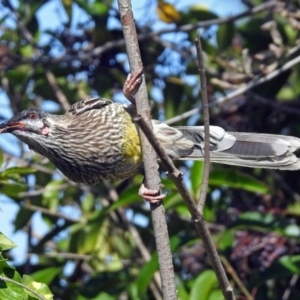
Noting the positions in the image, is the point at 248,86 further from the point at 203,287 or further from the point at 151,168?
the point at 151,168

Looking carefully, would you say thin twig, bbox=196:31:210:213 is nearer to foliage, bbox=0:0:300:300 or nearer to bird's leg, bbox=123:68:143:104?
bird's leg, bbox=123:68:143:104

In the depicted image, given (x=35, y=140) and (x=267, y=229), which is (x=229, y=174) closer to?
(x=267, y=229)

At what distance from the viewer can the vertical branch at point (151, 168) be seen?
7.77 ft

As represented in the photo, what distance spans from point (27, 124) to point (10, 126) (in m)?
0.10

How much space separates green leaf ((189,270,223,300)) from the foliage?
0.22 metres

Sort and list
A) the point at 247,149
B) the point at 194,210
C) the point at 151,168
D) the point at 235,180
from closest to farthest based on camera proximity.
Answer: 1. the point at 194,210
2. the point at 151,168
3. the point at 247,149
4. the point at 235,180

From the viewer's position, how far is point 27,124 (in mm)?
3379

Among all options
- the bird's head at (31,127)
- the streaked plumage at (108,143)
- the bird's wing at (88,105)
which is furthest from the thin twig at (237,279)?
the bird's head at (31,127)

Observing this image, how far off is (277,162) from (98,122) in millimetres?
815

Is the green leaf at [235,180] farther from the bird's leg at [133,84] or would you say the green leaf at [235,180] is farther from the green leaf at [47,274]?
the bird's leg at [133,84]

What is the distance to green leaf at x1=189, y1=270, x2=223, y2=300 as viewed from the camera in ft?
12.3

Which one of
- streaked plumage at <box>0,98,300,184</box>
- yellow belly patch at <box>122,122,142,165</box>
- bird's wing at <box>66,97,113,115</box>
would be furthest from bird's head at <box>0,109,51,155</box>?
yellow belly patch at <box>122,122,142,165</box>

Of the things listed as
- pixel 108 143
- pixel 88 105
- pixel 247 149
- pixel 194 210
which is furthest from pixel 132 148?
pixel 194 210

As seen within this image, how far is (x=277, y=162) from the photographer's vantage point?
3.29 metres
